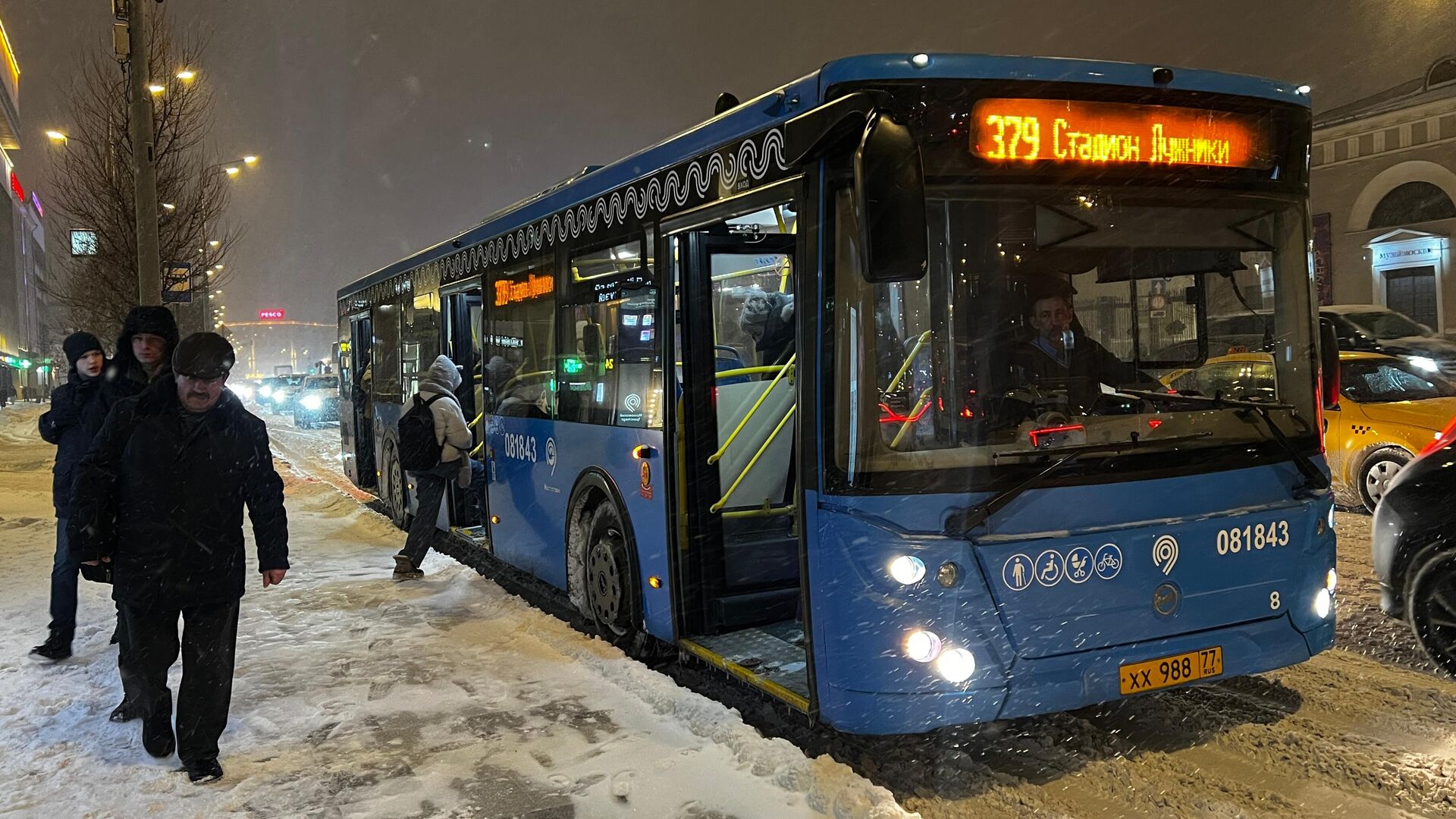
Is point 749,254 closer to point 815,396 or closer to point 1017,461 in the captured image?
point 815,396

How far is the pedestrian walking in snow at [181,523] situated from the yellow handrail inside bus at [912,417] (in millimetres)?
2894

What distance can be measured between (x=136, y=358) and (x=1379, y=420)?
38.1 ft

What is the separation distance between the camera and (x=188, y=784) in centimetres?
464

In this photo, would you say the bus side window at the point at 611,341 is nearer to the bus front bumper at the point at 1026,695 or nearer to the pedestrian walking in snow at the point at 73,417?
the bus front bumper at the point at 1026,695

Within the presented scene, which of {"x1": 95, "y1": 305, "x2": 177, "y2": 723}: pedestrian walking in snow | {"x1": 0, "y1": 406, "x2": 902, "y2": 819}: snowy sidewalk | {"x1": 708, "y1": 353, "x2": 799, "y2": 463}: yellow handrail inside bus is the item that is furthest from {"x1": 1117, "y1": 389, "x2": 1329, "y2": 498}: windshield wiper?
{"x1": 95, "y1": 305, "x2": 177, "y2": 723}: pedestrian walking in snow

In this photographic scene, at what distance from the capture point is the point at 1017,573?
4.36 m

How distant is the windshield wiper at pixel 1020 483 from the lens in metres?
4.29

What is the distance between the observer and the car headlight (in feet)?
39.0

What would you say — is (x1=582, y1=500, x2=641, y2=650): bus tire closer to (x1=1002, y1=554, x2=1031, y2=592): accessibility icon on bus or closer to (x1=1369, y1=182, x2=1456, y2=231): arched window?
(x1=1002, y1=554, x2=1031, y2=592): accessibility icon on bus

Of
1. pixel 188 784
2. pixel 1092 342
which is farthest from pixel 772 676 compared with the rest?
pixel 188 784

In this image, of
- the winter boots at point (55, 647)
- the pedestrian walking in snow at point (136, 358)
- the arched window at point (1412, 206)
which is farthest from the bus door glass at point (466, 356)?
the arched window at point (1412, 206)

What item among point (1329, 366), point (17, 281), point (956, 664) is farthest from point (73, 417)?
point (17, 281)

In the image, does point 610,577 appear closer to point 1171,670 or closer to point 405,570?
point 405,570

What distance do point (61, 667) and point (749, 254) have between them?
4.95 metres
